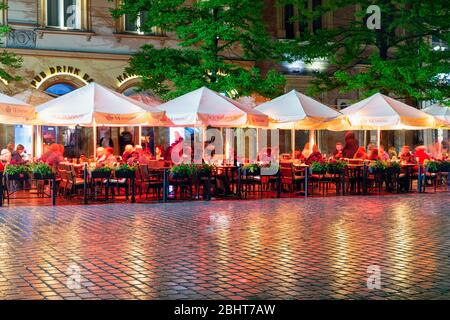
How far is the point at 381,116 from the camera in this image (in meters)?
21.2

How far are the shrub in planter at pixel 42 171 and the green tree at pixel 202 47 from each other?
7173mm

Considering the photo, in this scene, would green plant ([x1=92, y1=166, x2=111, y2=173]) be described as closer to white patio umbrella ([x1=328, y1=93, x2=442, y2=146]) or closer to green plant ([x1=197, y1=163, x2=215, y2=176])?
green plant ([x1=197, y1=163, x2=215, y2=176])

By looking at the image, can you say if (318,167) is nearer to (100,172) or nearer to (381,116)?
(381,116)

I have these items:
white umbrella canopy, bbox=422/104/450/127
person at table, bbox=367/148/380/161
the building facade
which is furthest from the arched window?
white umbrella canopy, bbox=422/104/450/127

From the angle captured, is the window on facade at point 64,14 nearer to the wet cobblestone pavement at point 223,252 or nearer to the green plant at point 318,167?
the green plant at point 318,167

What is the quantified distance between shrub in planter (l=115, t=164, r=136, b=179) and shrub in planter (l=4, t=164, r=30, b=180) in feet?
6.77

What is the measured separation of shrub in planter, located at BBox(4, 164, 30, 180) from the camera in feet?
56.8

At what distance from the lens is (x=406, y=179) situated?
2198 cm

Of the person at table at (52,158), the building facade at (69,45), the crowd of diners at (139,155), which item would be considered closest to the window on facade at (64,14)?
the building facade at (69,45)

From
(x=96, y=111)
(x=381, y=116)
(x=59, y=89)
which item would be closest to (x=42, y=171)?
(x=96, y=111)

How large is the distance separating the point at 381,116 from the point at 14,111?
32.5 feet
